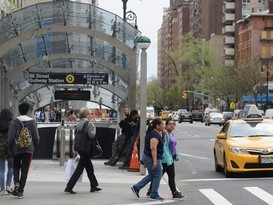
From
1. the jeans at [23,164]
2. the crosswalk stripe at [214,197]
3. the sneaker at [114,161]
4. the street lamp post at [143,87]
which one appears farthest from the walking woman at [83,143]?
the sneaker at [114,161]

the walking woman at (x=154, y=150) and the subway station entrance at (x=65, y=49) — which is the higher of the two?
the subway station entrance at (x=65, y=49)

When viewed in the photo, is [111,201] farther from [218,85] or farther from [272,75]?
[272,75]

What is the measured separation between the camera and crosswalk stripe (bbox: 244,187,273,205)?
1211cm

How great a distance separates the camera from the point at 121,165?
19.5 metres

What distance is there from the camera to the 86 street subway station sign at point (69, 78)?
71.7 feet

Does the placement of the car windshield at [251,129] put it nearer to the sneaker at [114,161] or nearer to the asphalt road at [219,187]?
the asphalt road at [219,187]

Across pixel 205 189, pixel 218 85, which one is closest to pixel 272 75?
pixel 218 85

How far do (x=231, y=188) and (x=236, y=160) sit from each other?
2.07 meters

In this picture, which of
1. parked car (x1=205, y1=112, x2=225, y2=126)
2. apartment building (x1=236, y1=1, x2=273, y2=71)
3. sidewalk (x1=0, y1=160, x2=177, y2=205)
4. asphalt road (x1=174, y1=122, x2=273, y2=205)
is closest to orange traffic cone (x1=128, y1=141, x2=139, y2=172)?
sidewalk (x1=0, y1=160, x2=177, y2=205)

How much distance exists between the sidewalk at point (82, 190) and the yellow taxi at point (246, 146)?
1.92 m

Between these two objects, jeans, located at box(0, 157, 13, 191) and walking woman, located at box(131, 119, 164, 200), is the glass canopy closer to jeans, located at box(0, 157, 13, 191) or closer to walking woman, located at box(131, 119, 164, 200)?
jeans, located at box(0, 157, 13, 191)

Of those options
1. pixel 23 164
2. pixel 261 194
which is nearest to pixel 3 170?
pixel 23 164

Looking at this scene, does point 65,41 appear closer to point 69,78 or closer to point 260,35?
point 69,78

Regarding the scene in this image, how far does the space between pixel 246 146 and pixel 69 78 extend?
7832mm
